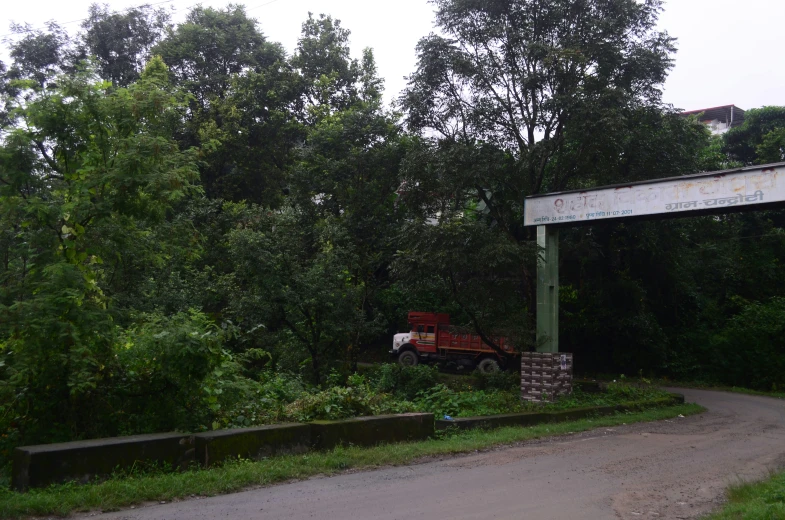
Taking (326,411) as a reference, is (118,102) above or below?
above

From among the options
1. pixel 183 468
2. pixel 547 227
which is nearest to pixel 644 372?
pixel 547 227

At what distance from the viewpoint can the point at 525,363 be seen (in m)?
15.8

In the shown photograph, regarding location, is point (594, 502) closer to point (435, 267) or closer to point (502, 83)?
A: point (435, 267)

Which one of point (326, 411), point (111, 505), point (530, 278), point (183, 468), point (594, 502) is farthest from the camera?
point (530, 278)

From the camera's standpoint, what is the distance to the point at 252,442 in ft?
28.0

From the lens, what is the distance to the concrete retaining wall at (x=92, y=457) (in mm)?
6855

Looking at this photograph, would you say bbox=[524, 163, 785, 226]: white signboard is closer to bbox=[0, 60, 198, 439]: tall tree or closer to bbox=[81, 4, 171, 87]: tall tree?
bbox=[0, 60, 198, 439]: tall tree

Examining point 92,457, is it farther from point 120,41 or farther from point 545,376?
point 120,41

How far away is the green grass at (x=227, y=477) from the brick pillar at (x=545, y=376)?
155 inches

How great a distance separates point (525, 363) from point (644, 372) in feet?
45.8

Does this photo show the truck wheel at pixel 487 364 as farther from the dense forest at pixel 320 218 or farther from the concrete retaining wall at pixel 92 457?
the concrete retaining wall at pixel 92 457

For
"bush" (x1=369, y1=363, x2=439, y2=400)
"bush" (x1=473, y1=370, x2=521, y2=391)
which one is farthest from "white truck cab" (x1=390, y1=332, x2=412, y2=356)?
"bush" (x1=473, y1=370, x2=521, y2=391)

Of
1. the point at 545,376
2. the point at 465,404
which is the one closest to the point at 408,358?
the point at 545,376

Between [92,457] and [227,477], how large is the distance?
4.88 feet
